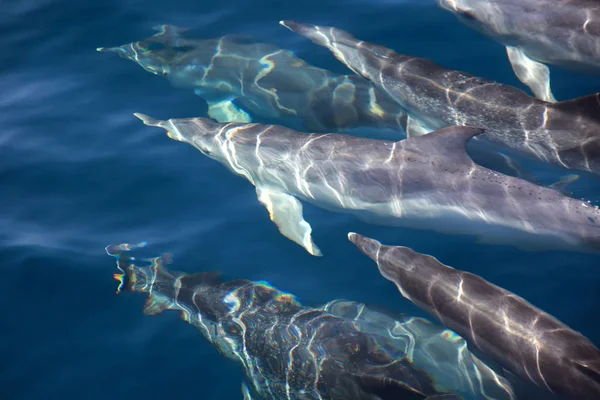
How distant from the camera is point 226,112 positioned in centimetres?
930

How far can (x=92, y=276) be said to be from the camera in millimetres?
6973

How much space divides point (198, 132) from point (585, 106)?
17.9 ft

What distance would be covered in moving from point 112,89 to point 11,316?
4614 mm

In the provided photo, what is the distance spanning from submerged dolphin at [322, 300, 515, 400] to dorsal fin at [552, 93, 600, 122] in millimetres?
3180

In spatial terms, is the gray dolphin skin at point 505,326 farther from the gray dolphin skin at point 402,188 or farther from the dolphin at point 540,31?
the dolphin at point 540,31

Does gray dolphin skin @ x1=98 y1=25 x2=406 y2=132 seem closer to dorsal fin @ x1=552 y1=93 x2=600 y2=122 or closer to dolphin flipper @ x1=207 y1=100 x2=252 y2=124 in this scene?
dolphin flipper @ x1=207 y1=100 x2=252 y2=124

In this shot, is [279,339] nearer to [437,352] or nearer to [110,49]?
[437,352]

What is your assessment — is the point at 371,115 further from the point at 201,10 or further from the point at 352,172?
the point at 201,10

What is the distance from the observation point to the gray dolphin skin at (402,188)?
6070mm

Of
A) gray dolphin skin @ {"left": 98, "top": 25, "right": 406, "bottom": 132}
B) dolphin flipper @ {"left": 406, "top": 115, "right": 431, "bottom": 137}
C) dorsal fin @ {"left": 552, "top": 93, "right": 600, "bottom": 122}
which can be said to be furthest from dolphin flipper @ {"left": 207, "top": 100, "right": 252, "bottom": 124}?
dorsal fin @ {"left": 552, "top": 93, "right": 600, "bottom": 122}

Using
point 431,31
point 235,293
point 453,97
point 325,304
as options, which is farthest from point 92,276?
point 431,31

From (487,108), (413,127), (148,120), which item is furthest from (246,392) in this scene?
(148,120)

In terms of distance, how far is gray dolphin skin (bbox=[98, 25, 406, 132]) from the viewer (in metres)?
8.50

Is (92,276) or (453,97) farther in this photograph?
(453,97)
